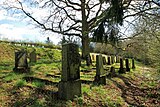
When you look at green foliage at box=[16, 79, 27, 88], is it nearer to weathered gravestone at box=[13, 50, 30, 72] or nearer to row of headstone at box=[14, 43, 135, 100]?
row of headstone at box=[14, 43, 135, 100]

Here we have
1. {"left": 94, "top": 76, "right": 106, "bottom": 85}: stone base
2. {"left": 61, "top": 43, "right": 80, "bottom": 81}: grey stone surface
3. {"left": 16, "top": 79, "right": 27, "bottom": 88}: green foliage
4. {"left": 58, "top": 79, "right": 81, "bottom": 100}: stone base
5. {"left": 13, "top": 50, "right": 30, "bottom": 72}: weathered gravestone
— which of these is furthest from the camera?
{"left": 13, "top": 50, "right": 30, "bottom": 72}: weathered gravestone

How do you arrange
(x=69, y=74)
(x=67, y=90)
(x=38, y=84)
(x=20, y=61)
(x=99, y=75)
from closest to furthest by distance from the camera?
1. (x=67, y=90)
2. (x=69, y=74)
3. (x=38, y=84)
4. (x=99, y=75)
5. (x=20, y=61)

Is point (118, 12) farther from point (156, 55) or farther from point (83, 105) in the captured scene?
point (156, 55)

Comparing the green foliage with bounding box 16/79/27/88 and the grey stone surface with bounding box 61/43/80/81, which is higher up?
the grey stone surface with bounding box 61/43/80/81

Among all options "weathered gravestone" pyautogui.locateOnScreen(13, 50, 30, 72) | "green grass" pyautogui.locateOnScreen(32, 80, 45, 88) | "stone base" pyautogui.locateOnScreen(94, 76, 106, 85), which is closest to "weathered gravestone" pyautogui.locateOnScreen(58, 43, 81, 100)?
"green grass" pyautogui.locateOnScreen(32, 80, 45, 88)

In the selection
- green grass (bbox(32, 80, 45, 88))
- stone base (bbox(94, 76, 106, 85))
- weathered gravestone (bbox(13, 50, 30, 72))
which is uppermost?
weathered gravestone (bbox(13, 50, 30, 72))

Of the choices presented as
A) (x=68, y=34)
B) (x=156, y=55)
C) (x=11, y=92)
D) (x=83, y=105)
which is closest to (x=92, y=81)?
(x=83, y=105)

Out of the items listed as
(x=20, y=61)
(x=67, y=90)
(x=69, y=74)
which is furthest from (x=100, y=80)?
(x=20, y=61)

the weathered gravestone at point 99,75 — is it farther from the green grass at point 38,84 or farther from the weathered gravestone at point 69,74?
the green grass at point 38,84

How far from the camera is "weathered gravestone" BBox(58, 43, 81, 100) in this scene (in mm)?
7930

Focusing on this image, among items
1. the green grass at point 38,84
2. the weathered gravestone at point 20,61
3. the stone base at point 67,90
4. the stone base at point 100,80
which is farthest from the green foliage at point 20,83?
the stone base at point 100,80

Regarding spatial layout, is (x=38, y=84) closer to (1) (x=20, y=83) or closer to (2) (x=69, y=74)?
(1) (x=20, y=83)

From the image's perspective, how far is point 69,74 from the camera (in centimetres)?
818

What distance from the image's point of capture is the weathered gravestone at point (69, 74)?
793 centimetres
